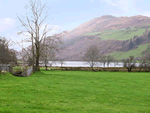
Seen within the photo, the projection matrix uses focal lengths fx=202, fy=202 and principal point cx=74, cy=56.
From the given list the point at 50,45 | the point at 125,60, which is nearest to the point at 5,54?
the point at 50,45

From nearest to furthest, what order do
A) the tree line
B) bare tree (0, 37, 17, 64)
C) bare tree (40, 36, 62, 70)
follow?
bare tree (40, 36, 62, 70) → bare tree (0, 37, 17, 64) → the tree line

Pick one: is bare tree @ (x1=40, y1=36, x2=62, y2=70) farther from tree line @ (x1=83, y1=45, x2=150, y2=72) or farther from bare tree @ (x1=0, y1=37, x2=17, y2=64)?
tree line @ (x1=83, y1=45, x2=150, y2=72)

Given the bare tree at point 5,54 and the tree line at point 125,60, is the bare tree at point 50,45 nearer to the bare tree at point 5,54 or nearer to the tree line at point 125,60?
the bare tree at point 5,54

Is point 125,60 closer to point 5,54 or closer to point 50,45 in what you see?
point 5,54

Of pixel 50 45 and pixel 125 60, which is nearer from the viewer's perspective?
pixel 50 45

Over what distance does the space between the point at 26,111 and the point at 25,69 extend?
2295 cm

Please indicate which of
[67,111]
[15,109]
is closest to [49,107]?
[67,111]

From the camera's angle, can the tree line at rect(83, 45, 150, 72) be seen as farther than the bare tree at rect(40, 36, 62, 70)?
Yes

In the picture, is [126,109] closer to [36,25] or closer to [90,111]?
[90,111]

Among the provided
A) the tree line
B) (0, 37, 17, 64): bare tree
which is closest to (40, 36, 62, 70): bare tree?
(0, 37, 17, 64): bare tree

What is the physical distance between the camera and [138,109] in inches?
402

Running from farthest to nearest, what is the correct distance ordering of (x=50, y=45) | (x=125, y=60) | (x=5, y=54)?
(x=125, y=60) < (x=5, y=54) < (x=50, y=45)

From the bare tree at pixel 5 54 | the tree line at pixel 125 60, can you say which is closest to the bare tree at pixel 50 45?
the bare tree at pixel 5 54

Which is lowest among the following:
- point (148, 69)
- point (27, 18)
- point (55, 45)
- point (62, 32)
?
point (148, 69)
